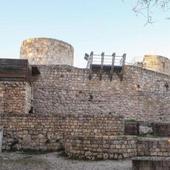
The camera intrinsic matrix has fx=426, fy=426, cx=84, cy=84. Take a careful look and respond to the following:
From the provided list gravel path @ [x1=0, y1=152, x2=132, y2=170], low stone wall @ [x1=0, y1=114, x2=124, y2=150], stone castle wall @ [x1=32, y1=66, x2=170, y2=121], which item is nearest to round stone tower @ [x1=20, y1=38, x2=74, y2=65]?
stone castle wall @ [x1=32, y1=66, x2=170, y2=121]

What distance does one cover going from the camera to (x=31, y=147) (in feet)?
43.9

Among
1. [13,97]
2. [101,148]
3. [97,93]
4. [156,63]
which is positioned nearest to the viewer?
[101,148]

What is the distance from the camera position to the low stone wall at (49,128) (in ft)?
44.1

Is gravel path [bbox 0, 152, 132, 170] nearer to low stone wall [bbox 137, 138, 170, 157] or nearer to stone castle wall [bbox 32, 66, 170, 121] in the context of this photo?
low stone wall [bbox 137, 138, 170, 157]

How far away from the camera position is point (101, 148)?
1194 centimetres

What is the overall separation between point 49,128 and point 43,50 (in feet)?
33.0

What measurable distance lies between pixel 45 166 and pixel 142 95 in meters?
12.1

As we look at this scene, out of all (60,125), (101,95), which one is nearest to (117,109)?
(101,95)

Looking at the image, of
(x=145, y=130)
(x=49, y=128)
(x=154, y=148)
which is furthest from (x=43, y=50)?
(x=154, y=148)

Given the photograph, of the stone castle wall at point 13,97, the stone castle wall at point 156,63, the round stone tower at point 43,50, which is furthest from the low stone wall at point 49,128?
the stone castle wall at point 156,63

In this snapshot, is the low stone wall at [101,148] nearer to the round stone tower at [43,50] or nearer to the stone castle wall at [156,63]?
the round stone tower at [43,50]

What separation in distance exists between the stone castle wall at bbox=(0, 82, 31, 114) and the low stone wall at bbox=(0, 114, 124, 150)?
269cm

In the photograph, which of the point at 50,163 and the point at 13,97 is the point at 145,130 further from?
the point at 50,163

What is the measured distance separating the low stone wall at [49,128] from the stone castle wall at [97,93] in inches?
247
